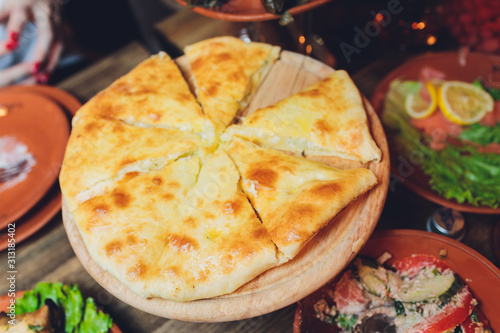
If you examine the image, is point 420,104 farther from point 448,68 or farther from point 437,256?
point 437,256

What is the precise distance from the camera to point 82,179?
8.51 ft

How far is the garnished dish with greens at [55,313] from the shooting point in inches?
94.7

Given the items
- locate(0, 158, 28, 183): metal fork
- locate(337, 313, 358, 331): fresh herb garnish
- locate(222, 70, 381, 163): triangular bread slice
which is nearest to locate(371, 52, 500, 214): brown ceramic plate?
locate(222, 70, 381, 163): triangular bread slice

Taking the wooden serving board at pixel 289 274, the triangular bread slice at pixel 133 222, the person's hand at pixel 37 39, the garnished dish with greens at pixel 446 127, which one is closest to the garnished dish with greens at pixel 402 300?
the wooden serving board at pixel 289 274

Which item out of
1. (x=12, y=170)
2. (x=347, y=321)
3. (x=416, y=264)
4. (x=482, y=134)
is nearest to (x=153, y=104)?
(x=12, y=170)

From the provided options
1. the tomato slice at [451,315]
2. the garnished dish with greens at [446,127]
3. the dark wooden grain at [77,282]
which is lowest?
the dark wooden grain at [77,282]

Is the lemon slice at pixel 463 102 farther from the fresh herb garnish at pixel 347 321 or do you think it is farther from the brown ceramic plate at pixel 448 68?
the fresh herb garnish at pixel 347 321

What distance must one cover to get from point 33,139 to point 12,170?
33cm

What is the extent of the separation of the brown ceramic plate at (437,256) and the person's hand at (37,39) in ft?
12.6

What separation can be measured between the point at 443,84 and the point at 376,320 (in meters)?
2.15

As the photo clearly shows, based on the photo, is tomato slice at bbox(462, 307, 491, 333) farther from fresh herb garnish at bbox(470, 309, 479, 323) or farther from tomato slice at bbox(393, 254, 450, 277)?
tomato slice at bbox(393, 254, 450, 277)

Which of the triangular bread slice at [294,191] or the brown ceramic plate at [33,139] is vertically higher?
the triangular bread slice at [294,191]

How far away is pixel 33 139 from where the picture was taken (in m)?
3.42

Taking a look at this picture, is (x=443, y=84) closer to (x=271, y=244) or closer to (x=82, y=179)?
(x=271, y=244)
